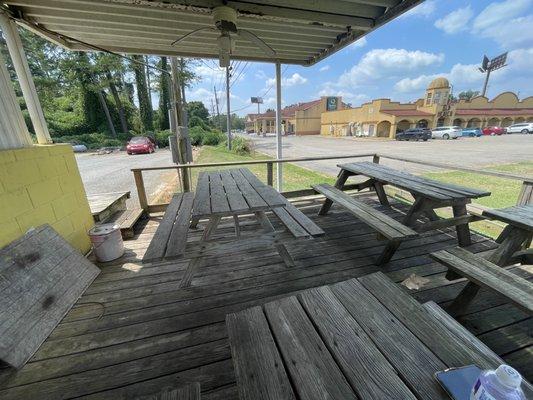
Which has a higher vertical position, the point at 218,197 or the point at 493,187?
the point at 218,197

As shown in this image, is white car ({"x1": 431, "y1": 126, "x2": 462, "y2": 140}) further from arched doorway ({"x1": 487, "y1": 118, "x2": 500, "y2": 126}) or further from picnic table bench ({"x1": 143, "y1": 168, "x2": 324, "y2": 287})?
picnic table bench ({"x1": 143, "y1": 168, "x2": 324, "y2": 287})

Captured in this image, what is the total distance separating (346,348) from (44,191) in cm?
300

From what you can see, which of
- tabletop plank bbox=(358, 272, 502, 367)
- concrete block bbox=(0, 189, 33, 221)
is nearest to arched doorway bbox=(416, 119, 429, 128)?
tabletop plank bbox=(358, 272, 502, 367)

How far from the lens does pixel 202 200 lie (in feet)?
7.81

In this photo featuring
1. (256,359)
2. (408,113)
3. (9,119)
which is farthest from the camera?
(408,113)

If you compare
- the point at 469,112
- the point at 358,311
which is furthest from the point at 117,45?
the point at 469,112

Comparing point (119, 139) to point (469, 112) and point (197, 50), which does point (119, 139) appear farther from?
point (469, 112)

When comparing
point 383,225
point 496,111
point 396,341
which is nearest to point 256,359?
point 396,341

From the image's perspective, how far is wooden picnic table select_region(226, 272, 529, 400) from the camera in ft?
2.61

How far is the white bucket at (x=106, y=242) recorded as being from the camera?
107 inches

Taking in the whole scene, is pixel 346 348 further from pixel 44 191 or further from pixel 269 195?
pixel 44 191

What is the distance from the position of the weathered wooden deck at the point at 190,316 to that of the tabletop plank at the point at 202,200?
365mm

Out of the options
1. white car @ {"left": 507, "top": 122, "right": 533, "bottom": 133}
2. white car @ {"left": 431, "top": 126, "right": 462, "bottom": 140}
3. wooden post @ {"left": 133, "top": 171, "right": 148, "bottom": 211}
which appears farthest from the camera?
white car @ {"left": 507, "top": 122, "right": 533, "bottom": 133}

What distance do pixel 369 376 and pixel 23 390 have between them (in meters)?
2.02
